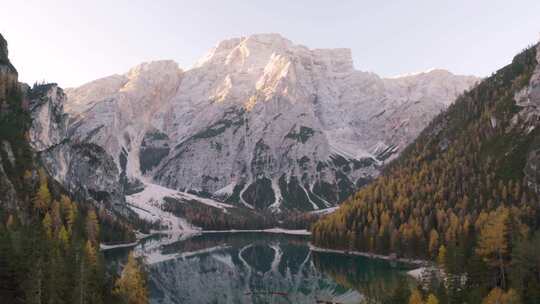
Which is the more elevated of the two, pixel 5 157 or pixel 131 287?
pixel 5 157

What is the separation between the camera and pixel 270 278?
490ft

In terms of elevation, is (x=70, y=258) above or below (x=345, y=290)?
above

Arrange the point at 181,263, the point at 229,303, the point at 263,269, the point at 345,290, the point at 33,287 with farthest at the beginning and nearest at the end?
the point at 181,263
the point at 263,269
the point at 345,290
the point at 229,303
the point at 33,287

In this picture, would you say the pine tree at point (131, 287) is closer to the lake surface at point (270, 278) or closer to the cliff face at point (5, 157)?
the lake surface at point (270, 278)

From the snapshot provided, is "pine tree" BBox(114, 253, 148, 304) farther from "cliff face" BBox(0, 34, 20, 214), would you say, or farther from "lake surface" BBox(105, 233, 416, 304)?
"cliff face" BBox(0, 34, 20, 214)

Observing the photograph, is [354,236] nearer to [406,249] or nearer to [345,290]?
[406,249]

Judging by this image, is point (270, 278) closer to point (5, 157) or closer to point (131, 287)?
point (131, 287)

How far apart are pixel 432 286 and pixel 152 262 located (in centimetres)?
12295

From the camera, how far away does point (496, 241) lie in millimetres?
91562

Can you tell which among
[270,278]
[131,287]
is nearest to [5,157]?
[270,278]

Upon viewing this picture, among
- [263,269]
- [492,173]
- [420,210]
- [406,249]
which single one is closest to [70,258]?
[263,269]

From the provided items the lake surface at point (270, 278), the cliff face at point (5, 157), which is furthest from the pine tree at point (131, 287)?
the cliff face at point (5, 157)

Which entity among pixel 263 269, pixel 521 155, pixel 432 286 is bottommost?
pixel 263 269

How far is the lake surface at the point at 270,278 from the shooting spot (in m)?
118
